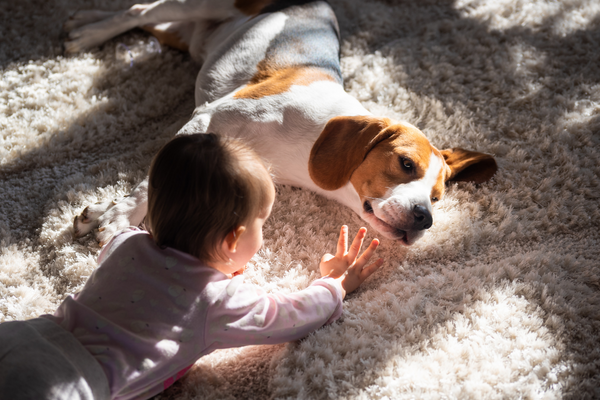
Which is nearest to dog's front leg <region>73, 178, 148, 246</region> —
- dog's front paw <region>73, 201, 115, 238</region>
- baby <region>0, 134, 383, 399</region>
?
dog's front paw <region>73, 201, 115, 238</region>

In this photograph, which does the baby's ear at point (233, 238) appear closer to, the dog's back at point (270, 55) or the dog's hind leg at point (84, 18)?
the dog's back at point (270, 55)

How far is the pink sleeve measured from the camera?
1322 millimetres

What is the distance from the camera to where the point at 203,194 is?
130cm

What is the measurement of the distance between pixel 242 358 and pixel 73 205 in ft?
3.28

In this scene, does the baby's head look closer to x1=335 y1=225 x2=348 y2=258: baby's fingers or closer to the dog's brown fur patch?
x1=335 y1=225 x2=348 y2=258: baby's fingers

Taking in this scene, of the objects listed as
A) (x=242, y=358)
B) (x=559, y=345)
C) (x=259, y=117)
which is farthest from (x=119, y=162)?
(x=559, y=345)

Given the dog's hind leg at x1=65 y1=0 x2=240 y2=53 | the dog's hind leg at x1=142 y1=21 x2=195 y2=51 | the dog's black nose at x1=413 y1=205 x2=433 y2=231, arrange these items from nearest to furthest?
the dog's black nose at x1=413 y1=205 x2=433 y2=231 < the dog's hind leg at x1=65 y1=0 x2=240 y2=53 < the dog's hind leg at x1=142 y1=21 x2=195 y2=51

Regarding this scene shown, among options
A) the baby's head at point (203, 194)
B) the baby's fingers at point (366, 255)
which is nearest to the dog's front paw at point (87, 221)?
the baby's head at point (203, 194)

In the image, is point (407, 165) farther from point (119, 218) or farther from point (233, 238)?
point (119, 218)

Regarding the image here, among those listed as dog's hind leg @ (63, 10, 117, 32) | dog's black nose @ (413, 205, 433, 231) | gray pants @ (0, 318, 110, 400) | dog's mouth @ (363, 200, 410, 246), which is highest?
dog's hind leg @ (63, 10, 117, 32)

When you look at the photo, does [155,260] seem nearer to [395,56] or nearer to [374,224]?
[374,224]

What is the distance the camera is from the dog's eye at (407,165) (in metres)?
1.77

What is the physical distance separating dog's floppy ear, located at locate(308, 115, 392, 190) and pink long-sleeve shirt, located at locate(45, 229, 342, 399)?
631 mm

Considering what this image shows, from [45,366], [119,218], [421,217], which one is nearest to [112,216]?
[119,218]
